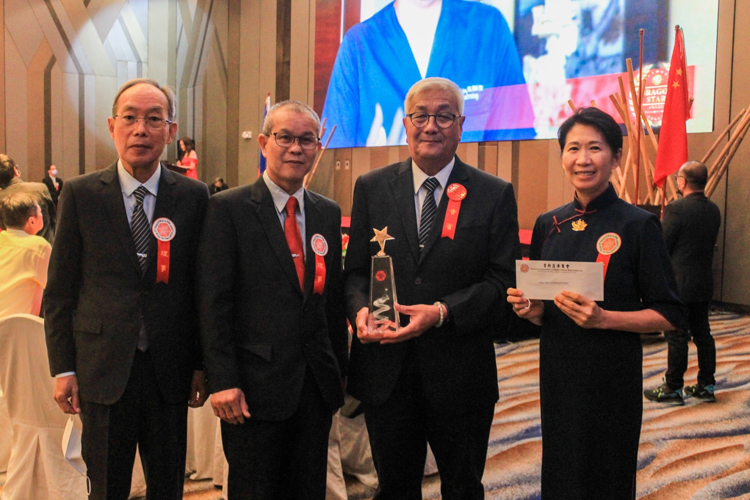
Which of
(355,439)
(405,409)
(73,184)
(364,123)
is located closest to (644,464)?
(355,439)

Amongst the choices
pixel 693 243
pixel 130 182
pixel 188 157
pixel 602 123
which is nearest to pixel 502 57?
pixel 693 243

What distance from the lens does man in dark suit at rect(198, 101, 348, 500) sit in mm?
1567

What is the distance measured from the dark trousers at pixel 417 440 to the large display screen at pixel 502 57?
17.0 feet

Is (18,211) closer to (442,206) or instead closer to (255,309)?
(255,309)

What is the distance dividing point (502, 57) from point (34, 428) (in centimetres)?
633

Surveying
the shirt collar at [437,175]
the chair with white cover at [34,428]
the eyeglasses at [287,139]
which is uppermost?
the eyeglasses at [287,139]

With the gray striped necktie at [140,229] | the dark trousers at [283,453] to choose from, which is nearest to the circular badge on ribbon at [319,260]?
the dark trousers at [283,453]

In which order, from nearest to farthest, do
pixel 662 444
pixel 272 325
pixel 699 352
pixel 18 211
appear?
pixel 272 325 < pixel 18 211 < pixel 662 444 < pixel 699 352

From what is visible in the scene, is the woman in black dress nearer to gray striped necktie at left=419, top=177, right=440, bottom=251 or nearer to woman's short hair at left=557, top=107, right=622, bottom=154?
woman's short hair at left=557, top=107, right=622, bottom=154

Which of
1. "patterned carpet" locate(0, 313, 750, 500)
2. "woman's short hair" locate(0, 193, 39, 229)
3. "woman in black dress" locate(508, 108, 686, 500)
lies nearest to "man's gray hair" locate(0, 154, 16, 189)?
"woman's short hair" locate(0, 193, 39, 229)

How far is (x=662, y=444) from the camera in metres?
3.10

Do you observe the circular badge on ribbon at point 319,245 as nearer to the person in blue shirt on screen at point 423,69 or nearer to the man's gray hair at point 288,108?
the man's gray hair at point 288,108

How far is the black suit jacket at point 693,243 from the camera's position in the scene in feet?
12.6

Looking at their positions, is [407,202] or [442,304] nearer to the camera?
[442,304]
